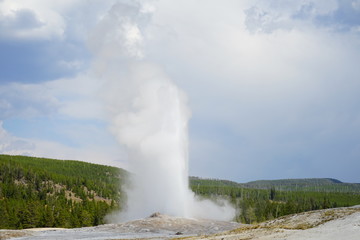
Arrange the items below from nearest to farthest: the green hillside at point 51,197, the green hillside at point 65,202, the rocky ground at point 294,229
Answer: the rocky ground at point 294,229, the green hillside at point 51,197, the green hillside at point 65,202

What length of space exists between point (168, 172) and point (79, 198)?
271ft

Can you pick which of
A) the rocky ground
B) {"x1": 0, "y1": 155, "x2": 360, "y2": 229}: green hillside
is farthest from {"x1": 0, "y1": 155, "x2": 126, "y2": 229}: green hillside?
the rocky ground

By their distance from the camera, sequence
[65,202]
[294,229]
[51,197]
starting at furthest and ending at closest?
[51,197] → [65,202] → [294,229]

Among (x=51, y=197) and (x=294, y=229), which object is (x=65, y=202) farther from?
(x=294, y=229)

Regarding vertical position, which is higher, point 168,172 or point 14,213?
point 168,172

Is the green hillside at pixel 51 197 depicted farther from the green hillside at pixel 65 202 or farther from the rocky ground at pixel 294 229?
the rocky ground at pixel 294 229

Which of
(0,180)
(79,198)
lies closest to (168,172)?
(79,198)

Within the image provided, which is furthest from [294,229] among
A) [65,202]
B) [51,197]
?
[51,197]

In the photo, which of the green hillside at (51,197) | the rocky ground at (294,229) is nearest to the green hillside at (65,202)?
the green hillside at (51,197)

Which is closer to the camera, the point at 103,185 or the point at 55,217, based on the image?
the point at 55,217

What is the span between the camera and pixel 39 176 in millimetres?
137250

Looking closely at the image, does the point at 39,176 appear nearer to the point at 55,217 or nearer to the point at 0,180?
the point at 0,180

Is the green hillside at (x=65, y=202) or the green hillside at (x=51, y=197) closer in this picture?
the green hillside at (x=51, y=197)

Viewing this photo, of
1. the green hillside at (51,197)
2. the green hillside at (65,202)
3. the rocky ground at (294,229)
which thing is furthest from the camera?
the green hillside at (65,202)
